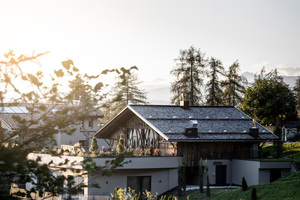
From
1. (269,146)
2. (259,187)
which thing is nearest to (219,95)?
(269,146)

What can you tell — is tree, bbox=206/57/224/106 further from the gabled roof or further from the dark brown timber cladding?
the dark brown timber cladding

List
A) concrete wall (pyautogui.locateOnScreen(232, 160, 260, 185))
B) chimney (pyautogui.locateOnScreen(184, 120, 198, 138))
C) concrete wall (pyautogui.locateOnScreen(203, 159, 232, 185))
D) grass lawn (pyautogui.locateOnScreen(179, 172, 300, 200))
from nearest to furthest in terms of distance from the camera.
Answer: grass lawn (pyautogui.locateOnScreen(179, 172, 300, 200)) < concrete wall (pyautogui.locateOnScreen(232, 160, 260, 185)) < chimney (pyautogui.locateOnScreen(184, 120, 198, 138)) < concrete wall (pyautogui.locateOnScreen(203, 159, 232, 185))

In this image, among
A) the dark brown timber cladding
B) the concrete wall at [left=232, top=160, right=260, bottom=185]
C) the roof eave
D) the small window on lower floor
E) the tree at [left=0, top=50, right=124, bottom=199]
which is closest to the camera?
the tree at [left=0, top=50, right=124, bottom=199]

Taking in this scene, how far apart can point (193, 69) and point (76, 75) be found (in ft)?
186

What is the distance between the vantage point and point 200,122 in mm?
36281

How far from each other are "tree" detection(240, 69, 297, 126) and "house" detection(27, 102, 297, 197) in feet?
53.3

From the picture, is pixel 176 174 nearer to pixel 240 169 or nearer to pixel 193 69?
pixel 240 169

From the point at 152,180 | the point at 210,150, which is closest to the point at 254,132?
the point at 210,150

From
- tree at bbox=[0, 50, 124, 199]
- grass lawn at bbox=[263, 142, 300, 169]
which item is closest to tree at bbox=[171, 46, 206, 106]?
grass lawn at bbox=[263, 142, 300, 169]

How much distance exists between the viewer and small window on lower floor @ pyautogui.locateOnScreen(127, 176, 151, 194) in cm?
3300

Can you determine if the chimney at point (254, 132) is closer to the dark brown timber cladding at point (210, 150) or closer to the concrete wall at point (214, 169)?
the dark brown timber cladding at point (210, 150)

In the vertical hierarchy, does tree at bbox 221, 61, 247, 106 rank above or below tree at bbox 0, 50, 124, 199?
above

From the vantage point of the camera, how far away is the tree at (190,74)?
6216cm

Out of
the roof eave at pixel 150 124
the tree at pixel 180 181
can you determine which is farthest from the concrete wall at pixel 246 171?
the roof eave at pixel 150 124
